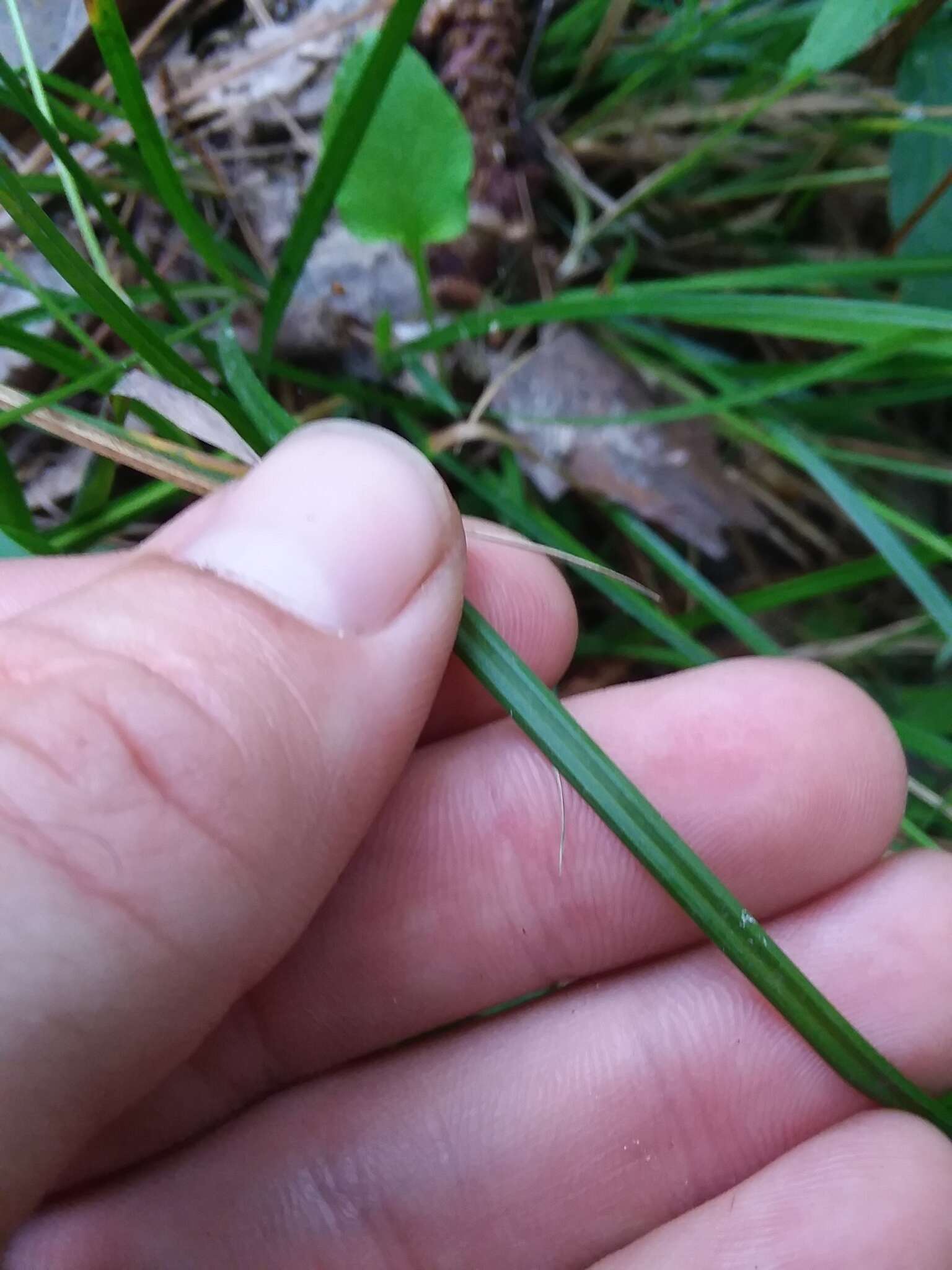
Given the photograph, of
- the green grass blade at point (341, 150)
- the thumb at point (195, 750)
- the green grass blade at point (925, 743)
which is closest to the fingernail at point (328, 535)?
the thumb at point (195, 750)

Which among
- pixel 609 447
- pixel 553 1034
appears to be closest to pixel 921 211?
pixel 609 447

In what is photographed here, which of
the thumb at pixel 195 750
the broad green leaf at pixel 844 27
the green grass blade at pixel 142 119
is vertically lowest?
the thumb at pixel 195 750

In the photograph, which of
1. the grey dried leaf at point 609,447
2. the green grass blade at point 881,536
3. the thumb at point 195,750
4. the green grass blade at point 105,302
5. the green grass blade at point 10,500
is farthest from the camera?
the grey dried leaf at point 609,447

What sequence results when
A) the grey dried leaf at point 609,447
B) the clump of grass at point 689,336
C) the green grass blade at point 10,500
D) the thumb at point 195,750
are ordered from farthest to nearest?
the grey dried leaf at point 609,447 < the green grass blade at point 10,500 < the clump of grass at point 689,336 < the thumb at point 195,750

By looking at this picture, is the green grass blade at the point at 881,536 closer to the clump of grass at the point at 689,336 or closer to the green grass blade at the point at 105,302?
the clump of grass at the point at 689,336

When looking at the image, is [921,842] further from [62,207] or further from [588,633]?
[62,207]

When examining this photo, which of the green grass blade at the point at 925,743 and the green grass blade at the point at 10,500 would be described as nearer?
the green grass blade at the point at 10,500

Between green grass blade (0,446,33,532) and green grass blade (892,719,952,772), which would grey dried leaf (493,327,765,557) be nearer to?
green grass blade (892,719,952,772)

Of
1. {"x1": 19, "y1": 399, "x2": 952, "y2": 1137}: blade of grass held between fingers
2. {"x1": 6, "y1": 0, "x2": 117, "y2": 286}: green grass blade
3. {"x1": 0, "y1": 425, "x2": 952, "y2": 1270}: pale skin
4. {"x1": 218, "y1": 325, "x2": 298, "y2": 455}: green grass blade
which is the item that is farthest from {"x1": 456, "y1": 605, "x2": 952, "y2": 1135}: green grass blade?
{"x1": 6, "y1": 0, "x2": 117, "y2": 286}: green grass blade
